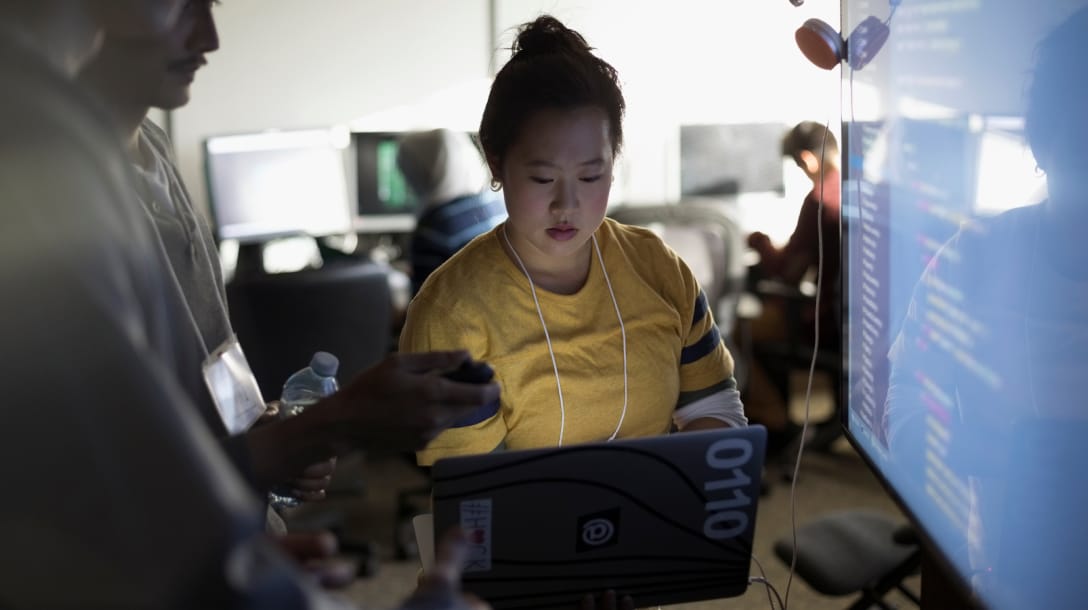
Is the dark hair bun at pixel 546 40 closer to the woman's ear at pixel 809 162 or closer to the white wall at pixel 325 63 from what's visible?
the woman's ear at pixel 809 162

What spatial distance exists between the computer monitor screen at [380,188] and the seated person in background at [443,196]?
3.27 ft

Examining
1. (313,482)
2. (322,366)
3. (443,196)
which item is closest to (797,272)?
(443,196)

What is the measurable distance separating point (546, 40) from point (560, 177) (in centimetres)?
24

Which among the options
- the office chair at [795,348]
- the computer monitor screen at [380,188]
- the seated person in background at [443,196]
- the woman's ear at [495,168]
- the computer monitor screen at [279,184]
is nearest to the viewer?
the woman's ear at [495,168]

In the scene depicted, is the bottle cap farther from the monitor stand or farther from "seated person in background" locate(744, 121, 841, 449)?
the monitor stand

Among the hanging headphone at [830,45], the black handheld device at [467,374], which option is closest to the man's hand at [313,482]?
the black handheld device at [467,374]

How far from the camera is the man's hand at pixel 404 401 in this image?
1.03 m

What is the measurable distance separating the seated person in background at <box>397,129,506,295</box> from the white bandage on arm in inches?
55.0

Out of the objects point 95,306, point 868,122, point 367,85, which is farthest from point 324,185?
point 95,306

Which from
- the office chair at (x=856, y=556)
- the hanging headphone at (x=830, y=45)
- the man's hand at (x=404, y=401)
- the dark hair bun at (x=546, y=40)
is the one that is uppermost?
the dark hair bun at (x=546, y=40)

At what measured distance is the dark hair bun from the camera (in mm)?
1615

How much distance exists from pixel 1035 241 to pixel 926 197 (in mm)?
261

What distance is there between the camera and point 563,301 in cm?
157

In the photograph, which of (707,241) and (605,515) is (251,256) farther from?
(605,515)
